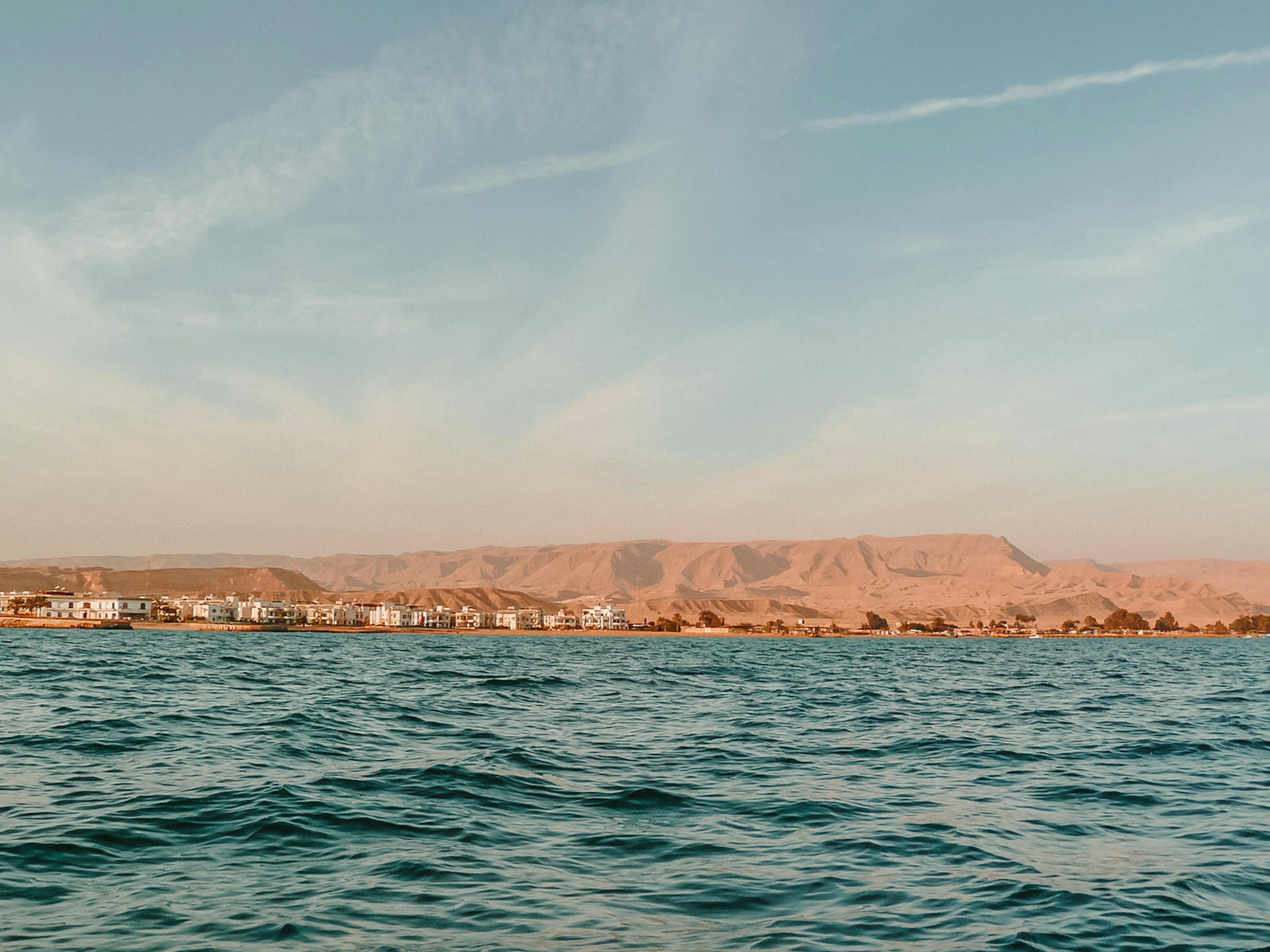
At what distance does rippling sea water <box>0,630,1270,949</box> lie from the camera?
11.5 metres

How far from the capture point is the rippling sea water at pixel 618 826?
37.8 feet

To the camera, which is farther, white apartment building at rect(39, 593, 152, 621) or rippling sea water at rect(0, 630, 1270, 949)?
white apartment building at rect(39, 593, 152, 621)

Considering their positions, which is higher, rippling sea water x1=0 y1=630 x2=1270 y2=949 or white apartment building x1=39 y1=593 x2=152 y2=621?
rippling sea water x1=0 y1=630 x2=1270 y2=949

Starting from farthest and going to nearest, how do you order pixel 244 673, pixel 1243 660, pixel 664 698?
pixel 1243 660 < pixel 244 673 < pixel 664 698

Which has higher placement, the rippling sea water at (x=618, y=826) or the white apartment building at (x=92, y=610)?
the rippling sea water at (x=618, y=826)

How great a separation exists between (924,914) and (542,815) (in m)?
8.04

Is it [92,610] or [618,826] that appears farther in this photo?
[92,610]

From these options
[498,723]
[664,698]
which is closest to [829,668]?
[664,698]

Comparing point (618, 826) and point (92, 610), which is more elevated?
point (618, 826)

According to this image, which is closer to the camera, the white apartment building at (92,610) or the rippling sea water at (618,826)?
the rippling sea water at (618,826)

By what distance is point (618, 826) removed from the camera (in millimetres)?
17078

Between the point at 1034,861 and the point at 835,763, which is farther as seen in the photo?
the point at 835,763

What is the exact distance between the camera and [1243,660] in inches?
4656

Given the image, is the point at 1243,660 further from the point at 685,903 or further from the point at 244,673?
the point at 685,903
